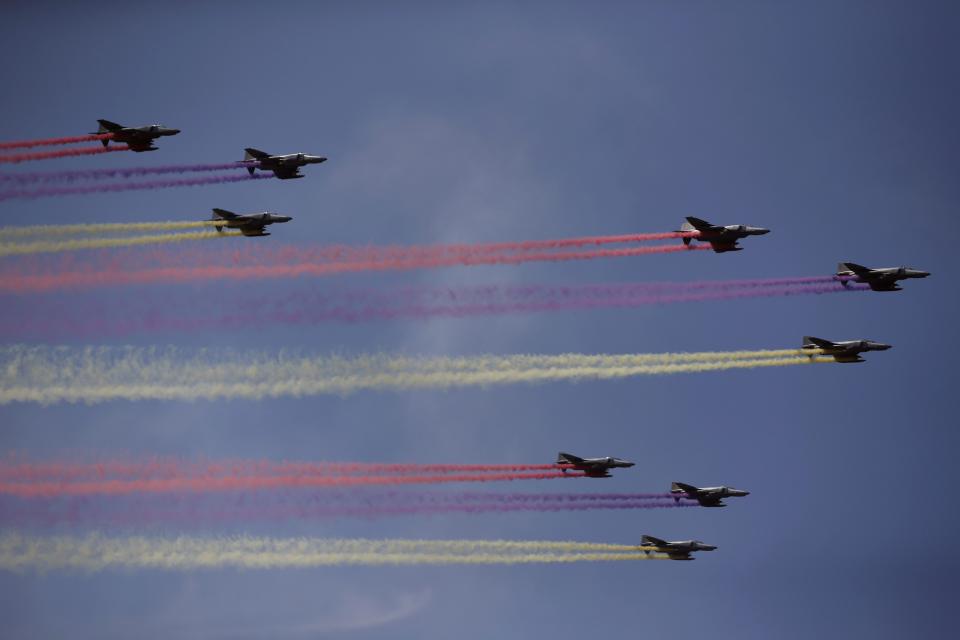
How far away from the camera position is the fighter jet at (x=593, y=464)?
82125mm

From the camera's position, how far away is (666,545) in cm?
8719

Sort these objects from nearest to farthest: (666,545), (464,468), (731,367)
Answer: (464,468) → (731,367) → (666,545)

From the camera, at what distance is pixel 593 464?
82875 millimetres

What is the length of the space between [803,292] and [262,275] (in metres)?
30.1

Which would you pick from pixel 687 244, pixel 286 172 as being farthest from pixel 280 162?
pixel 687 244

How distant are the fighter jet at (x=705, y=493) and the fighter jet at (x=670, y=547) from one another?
9.80 feet

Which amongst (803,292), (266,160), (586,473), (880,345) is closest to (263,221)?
(266,160)

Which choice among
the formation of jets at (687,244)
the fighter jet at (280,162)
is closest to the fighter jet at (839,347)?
the formation of jets at (687,244)

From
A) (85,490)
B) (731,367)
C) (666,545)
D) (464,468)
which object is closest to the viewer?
(85,490)

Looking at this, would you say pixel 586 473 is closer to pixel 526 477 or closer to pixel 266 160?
pixel 526 477

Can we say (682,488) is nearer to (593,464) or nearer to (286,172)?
(593,464)

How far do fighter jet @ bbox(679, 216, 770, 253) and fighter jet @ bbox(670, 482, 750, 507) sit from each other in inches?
586

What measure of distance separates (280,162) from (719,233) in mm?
24265

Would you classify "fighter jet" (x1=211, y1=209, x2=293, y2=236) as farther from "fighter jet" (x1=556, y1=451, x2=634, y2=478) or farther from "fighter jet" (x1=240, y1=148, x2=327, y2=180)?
"fighter jet" (x1=556, y1=451, x2=634, y2=478)
